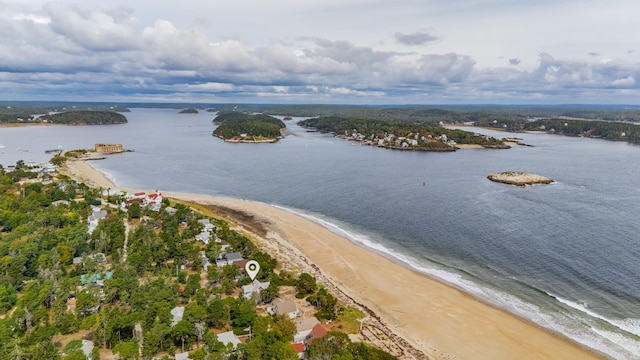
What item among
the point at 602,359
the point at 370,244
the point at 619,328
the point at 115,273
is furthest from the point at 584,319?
the point at 115,273

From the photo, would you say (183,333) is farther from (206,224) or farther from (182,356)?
(206,224)

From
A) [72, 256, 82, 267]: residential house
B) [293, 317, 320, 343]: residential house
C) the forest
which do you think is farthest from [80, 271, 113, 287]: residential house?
[293, 317, 320, 343]: residential house

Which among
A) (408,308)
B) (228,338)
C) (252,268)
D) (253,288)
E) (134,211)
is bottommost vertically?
(408,308)

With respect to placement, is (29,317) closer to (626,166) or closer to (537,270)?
(537,270)

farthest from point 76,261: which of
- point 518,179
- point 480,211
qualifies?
point 518,179

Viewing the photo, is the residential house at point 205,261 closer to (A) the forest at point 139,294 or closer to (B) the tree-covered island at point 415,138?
(A) the forest at point 139,294

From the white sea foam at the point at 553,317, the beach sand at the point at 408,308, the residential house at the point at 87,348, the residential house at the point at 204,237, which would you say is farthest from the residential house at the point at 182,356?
the white sea foam at the point at 553,317

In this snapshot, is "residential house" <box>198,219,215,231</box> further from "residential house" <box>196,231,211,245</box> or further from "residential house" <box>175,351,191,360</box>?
"residential house" <box>175,351,191,360</box>
